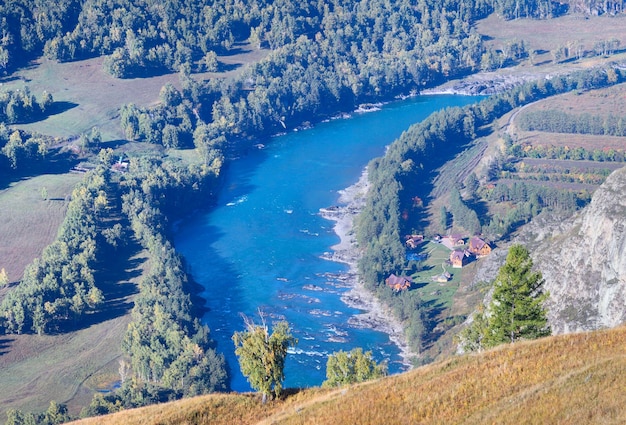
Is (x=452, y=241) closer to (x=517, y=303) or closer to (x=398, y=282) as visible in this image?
(x=398, y=282)

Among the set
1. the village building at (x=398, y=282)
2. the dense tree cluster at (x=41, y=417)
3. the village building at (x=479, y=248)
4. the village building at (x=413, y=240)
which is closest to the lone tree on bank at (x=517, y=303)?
the dense tree cluster at (x=41, y=417)

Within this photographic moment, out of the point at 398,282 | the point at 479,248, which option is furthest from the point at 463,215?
the point at 398,282

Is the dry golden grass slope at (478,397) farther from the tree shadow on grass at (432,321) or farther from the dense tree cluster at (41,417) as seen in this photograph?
the tree shadow on grass at (432,321)

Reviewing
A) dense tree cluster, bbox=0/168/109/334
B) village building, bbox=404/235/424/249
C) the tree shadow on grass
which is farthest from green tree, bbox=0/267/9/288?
the tree shadow on grass

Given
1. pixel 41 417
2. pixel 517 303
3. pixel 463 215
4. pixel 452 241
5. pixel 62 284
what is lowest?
pixel 452 241

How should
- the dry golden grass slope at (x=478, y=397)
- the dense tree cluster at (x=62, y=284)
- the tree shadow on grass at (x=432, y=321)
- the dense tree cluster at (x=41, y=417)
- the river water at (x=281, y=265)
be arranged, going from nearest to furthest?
1. the dry golden grass slope at (x=478, y=397)
2. the dense tree cluster at (x=41, y=417)
3. the tree shadow on grass at (x=432, y=321)
4. the river water at (x=281, y=265)
5. the dense tree cluster at (x=62, y=284)

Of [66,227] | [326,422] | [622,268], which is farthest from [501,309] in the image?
[66,227]
